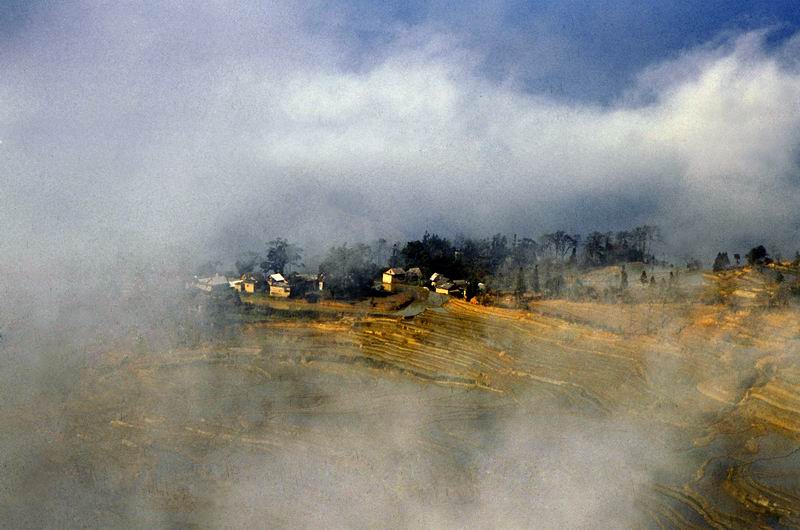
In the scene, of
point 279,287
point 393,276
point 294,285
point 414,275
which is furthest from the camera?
point 414,275

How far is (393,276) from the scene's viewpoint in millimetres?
46031

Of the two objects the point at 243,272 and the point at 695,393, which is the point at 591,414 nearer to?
the point at 695,393

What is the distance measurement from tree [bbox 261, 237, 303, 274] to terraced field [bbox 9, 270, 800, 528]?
1434 cm

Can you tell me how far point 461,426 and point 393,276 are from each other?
83.7 feet

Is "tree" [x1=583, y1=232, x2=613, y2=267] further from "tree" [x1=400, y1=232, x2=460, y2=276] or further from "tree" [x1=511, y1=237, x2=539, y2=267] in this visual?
"tree" [x1=400, y1=232, x2=460, y2=276]

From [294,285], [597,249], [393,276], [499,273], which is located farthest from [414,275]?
[597,249]

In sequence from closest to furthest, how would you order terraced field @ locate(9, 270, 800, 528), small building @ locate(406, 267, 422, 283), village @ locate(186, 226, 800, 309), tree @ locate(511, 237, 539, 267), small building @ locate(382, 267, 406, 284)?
terraced field @ locate(9, 270, 800, 528) < village @ locate(186, 226, 800, 309) < small building @ locate(382, 267, 406, 284) < small building @ locate(406, 267, 422, 283) < tree @ locate(511, 237, 539, 267)

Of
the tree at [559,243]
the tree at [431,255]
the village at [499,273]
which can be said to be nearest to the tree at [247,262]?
the village at [499,273]

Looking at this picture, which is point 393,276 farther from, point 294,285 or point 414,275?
point 294,285

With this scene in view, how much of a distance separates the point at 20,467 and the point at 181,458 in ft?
14.0

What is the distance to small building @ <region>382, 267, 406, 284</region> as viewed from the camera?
46.0 metres

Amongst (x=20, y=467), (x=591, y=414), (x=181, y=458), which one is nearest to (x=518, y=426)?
(x=591, y=414)

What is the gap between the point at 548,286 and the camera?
129 ft

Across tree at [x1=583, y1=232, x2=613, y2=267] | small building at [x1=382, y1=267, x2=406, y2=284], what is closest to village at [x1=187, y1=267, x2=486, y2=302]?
small building at [x1=382, y1=267, x2=406, y2=284]
